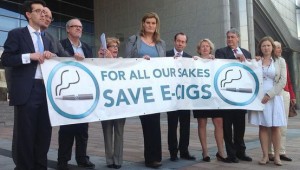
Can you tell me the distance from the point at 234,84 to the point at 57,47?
9.66ft

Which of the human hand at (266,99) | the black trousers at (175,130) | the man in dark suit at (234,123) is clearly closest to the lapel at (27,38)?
the black trousers at (175,130)

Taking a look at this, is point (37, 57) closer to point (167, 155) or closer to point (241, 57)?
point (167, 155)

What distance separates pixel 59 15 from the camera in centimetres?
2572

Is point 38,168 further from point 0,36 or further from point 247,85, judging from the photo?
point 0,36

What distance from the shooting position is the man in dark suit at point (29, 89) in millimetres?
3859

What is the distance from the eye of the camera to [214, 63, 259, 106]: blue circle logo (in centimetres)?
586

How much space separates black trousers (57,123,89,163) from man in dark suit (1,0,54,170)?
96cm

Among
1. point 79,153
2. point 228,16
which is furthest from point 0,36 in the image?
point 79,153

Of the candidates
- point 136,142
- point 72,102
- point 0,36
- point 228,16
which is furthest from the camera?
point 0,36

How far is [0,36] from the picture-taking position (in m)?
21.3

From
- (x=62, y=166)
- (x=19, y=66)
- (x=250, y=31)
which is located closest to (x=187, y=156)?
(x=62, y=166)

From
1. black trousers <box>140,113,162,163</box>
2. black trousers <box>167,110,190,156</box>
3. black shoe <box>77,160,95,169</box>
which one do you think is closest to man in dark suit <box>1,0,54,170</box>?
black shoe <box>77,160,95,169</box>

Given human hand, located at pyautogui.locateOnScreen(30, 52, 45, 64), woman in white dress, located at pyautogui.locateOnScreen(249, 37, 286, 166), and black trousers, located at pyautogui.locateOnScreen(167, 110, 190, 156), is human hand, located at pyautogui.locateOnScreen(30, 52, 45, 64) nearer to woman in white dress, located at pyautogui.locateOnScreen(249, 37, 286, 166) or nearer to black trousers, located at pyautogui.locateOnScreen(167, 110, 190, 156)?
black trousers, located at pyautogui.locateOnScreen(167, 110, 190, 156)

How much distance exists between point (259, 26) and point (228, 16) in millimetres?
7111
